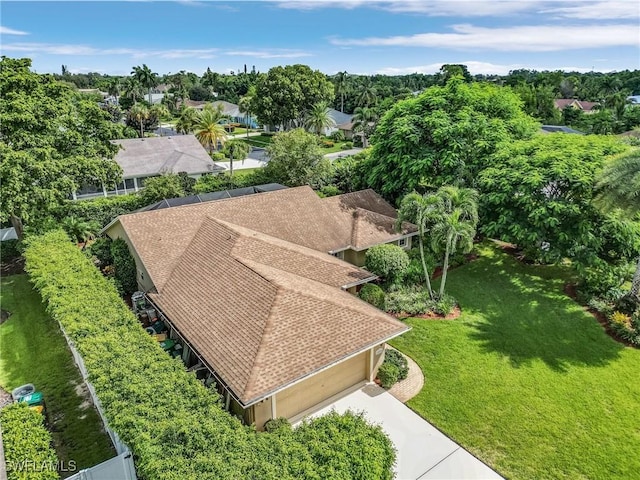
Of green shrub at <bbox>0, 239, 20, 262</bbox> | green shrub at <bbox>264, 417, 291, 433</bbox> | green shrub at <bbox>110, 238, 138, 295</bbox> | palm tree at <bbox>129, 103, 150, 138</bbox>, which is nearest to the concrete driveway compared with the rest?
green shrub at <bbox>264, 417, 291, 433</bbox>

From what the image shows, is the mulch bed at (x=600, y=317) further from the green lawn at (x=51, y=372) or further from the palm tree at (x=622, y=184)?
the green lawn at (x=51, y=372)

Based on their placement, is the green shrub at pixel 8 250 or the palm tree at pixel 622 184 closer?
the palm tree at pixel 622 184

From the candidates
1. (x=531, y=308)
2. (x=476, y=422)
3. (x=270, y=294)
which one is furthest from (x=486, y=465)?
(x=531, y=308)

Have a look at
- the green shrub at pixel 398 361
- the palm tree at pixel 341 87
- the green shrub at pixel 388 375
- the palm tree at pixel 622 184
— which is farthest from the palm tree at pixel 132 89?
the palm tree at pixel 622 184

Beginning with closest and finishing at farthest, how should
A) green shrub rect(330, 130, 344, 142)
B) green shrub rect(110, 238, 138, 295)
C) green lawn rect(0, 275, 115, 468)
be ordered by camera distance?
green lawn rect(0, 275, 115, 468) → green shrub rect(110, 238, 138, 295) → green shrub rect(330, 130, 344, 142)

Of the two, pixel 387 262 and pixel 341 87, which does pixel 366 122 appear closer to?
pixel 341 87

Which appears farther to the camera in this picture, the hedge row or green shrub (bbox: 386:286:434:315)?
green shrub (bbox: 386:286:434:315)

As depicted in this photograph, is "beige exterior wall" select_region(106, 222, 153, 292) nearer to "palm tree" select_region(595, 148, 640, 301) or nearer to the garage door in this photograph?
the garage door
